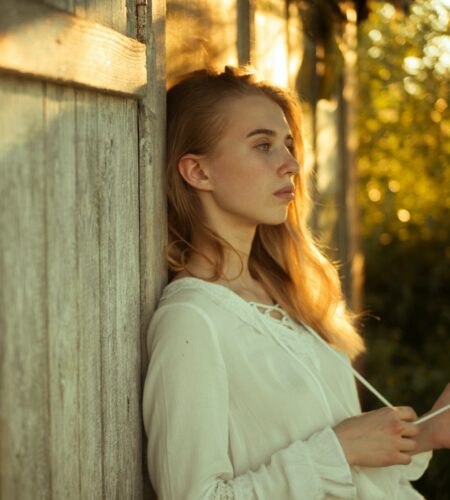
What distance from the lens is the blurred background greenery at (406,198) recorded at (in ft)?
17.8

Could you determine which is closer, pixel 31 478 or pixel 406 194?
pixel 31 478

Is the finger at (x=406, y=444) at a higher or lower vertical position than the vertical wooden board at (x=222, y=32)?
lower

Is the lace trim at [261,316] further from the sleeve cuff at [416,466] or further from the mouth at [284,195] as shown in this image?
the sleeve cuff at [416,466]

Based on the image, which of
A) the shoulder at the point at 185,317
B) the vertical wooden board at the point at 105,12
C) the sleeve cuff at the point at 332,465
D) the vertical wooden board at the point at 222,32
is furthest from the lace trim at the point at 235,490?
the vertical wooden board at the point at 222,32

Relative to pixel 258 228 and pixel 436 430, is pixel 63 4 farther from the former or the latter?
pixel 436 430

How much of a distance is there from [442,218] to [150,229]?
16.6 ft

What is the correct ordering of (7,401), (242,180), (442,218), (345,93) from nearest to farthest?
(7,401) → (242,180) → (345,93) → (442,218)

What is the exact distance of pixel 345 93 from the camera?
4.63 metres

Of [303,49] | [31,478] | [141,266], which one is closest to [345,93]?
[303,49]

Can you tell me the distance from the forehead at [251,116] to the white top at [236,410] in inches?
18.1

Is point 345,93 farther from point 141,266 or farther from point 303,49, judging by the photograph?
point 141,266

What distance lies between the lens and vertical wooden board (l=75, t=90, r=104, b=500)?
1.76 metres

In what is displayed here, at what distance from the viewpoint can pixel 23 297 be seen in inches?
60.6

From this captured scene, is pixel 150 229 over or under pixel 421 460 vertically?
over
